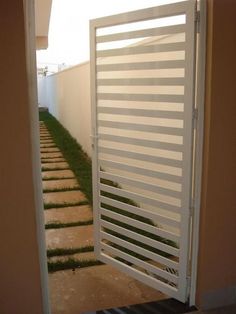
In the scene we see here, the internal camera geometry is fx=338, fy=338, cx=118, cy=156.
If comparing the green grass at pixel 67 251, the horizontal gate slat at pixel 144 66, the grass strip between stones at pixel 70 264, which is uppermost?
the horizontal gate slat at pixel 144 66

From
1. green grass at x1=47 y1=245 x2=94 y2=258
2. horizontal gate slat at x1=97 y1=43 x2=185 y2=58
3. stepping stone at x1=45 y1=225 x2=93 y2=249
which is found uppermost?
horizontal gate slat at x1=97 y1=43 x2=185 y2=58

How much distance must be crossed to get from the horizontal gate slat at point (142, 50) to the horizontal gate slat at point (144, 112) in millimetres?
375

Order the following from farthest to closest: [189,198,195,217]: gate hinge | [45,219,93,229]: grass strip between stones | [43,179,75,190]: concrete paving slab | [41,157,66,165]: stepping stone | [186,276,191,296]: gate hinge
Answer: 1. [41,157,66,165]: stepping stone
2. [43,179,75,190]: concrete paving slab
3. [45,219,93,229]: grass strip between stones
4. [186,276,191,296]: gate hinge
5. [189,198,195,217]: gate hinge

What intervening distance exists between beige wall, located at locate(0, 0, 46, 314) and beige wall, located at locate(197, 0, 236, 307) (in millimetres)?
1005

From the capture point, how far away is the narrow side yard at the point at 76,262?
230 centimetres

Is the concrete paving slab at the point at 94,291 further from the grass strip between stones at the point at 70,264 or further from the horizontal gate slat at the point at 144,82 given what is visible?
the horizontal gate slat at the point at 144,82

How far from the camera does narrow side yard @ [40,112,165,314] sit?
230cm

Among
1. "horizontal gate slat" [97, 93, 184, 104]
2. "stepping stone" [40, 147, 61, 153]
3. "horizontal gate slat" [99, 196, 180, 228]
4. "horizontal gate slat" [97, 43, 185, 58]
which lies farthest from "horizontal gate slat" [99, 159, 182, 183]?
"stepping stone" [40, 147, 61, 153]

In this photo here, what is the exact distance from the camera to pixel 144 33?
2168 millimetres

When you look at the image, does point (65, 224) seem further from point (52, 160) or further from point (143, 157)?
point (52, 160)

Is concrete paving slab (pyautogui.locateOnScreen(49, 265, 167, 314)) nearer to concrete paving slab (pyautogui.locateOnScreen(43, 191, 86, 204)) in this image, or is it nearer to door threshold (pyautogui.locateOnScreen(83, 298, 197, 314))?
door threshold (pyautogui.locateOnScreen(83, 298, 197, 314))

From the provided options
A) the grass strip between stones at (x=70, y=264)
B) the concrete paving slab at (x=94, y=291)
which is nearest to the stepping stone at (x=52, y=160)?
the grass strip between stones at (x=70, y=264)

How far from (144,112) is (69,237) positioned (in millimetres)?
1564

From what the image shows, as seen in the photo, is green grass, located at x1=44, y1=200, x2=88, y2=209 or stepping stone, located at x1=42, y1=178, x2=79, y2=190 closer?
green grass, located at x1=44, y1=200, x2=88, y2=209
